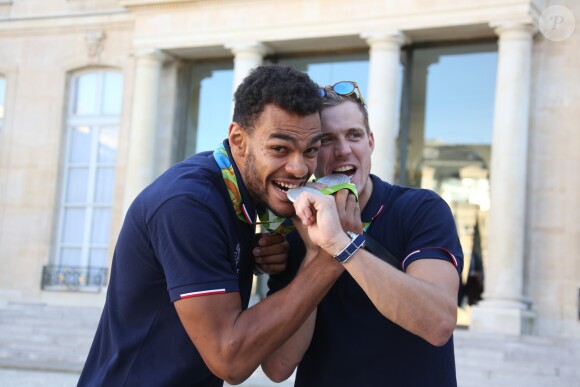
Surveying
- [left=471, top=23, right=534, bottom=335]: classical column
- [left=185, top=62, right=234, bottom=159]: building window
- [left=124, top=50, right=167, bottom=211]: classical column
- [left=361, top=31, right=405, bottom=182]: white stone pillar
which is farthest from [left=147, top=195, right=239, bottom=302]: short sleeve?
[left=185, top=62, right=234, bottom=159]: building window

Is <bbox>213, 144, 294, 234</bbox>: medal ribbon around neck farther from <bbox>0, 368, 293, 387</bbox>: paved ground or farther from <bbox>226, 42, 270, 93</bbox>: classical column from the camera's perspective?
<bbox>226, 42, 270, 93</bbox>: classical column

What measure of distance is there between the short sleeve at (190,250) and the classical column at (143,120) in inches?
634

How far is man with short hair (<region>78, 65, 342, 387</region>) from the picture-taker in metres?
2.38

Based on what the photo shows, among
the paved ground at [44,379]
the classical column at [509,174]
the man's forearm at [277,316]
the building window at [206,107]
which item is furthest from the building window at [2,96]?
the man's forearm at [277,316]

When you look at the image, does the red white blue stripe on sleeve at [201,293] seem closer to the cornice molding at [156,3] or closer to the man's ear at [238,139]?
the man's ear at [238,139]

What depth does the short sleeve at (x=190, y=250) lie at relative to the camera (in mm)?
2379

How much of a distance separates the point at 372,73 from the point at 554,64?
11.7ft

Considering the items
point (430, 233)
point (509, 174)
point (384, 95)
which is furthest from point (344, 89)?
point (384, 95)

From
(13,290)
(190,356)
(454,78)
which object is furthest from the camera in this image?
(13,290)

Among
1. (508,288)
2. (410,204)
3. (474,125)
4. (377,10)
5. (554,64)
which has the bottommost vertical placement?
(508,288)

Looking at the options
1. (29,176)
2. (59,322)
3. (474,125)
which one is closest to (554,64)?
(474,125)

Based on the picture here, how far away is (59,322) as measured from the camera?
15609 mm

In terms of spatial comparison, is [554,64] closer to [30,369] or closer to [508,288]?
[508,288]

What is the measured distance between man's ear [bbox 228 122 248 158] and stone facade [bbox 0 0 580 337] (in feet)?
40.2
